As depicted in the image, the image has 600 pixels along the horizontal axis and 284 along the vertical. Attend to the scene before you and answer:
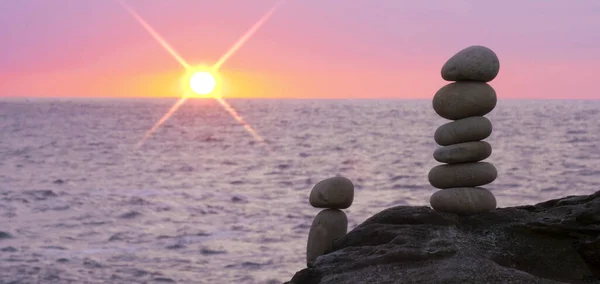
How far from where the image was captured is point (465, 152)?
31.0ft

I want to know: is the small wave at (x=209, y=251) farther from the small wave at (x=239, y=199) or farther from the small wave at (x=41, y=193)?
the small wave at (x=41, y=193)

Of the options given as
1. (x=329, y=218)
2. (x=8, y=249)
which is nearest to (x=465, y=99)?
(x=329, y=218)

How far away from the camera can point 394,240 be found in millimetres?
8445

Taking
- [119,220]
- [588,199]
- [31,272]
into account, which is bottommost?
[588,199]

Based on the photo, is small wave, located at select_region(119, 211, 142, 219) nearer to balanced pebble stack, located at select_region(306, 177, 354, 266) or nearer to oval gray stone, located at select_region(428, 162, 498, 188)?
balanced pebble stack, located at select_region(306, 177, 354, 266)

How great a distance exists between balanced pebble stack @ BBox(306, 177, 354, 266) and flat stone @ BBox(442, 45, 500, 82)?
1.91 m

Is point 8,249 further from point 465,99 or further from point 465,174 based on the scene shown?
point 465,99

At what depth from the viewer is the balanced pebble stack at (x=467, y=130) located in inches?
370

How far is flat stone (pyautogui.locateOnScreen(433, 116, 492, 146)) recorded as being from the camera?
374 inches

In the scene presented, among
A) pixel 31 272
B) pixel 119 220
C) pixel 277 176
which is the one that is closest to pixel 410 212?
pixel 31 272

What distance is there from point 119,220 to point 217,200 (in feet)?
15.1

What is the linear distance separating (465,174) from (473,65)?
4.34 ft

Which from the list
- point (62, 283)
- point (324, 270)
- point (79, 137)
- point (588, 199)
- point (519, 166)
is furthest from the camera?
point (79, 137)

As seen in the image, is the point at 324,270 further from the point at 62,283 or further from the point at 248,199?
the point at 248,199
